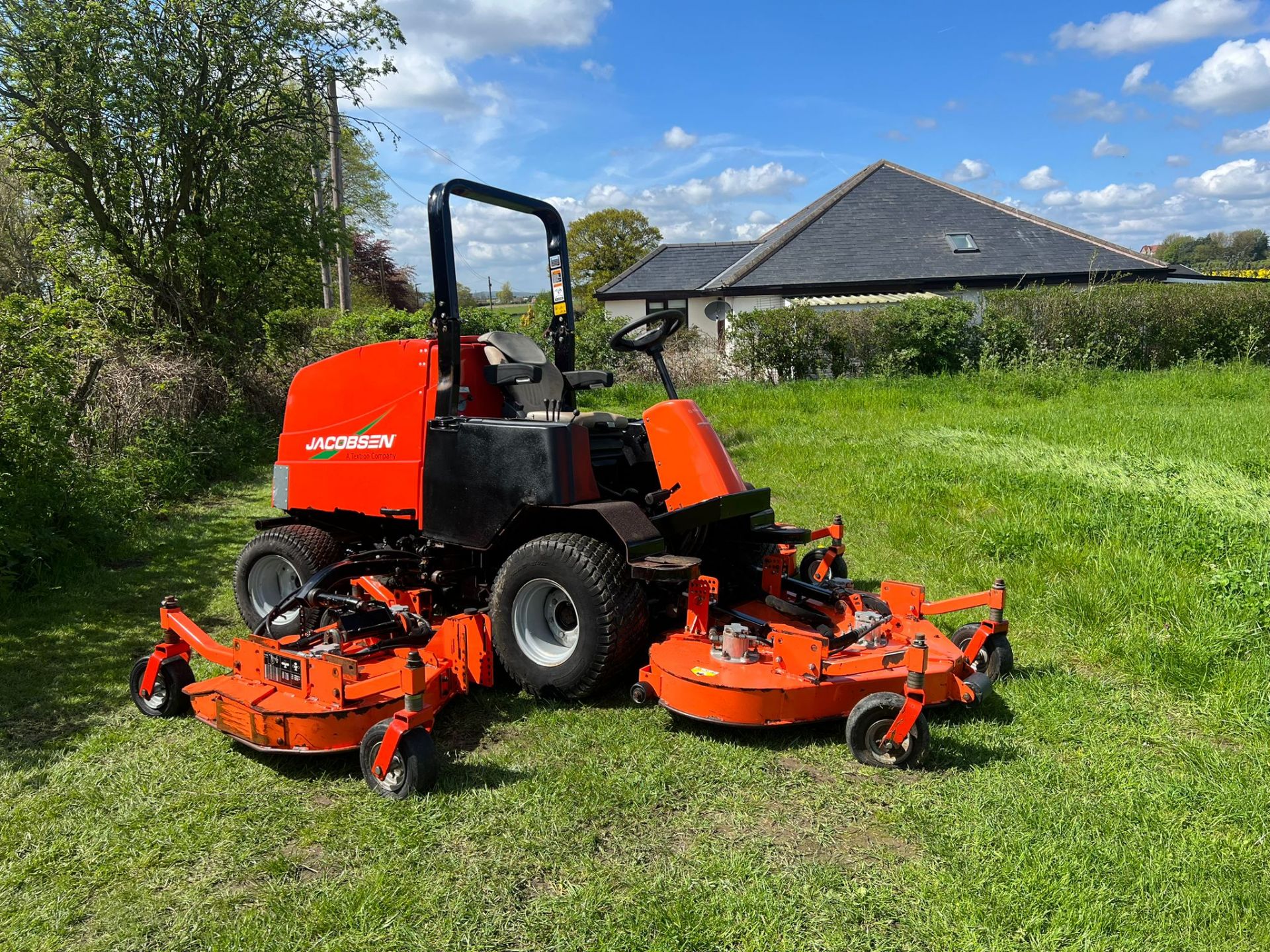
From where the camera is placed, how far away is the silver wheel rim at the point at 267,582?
530cm

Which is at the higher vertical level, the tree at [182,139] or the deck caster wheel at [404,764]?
the tree at [182,139]

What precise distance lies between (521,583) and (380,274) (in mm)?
34944

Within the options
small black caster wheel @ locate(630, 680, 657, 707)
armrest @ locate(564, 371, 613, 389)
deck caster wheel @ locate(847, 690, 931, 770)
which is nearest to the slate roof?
armrest @ locate(564, 371, 613, 389)

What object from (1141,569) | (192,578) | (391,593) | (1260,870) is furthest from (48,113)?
(1260,870)

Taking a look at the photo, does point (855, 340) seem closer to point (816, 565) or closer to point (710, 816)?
point (816, 565)

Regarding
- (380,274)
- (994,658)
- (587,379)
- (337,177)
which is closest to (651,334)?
(587,379)

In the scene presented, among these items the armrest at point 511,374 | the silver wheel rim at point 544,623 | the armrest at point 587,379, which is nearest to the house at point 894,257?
the armrest at point 587,379

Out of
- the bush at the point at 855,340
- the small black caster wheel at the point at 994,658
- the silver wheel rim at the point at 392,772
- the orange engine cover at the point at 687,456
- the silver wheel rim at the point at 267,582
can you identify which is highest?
the bush at the point at 855,340

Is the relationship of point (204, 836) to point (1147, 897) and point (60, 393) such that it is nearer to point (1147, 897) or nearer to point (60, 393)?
point (1147, 897)

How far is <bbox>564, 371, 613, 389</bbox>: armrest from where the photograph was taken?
491cm

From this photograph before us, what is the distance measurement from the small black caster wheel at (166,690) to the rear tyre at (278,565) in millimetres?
604

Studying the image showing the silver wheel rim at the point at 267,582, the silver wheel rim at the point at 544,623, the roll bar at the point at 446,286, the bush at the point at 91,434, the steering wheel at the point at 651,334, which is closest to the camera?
the silver wheel rim at the point at 544,623

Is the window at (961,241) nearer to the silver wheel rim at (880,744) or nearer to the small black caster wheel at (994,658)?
the small black caster wheel at (994,658)

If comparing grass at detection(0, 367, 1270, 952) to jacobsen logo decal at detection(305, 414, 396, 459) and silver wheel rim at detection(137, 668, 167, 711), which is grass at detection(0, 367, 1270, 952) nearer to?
silver wheel rim at detection(137, 668, 167, 711)
